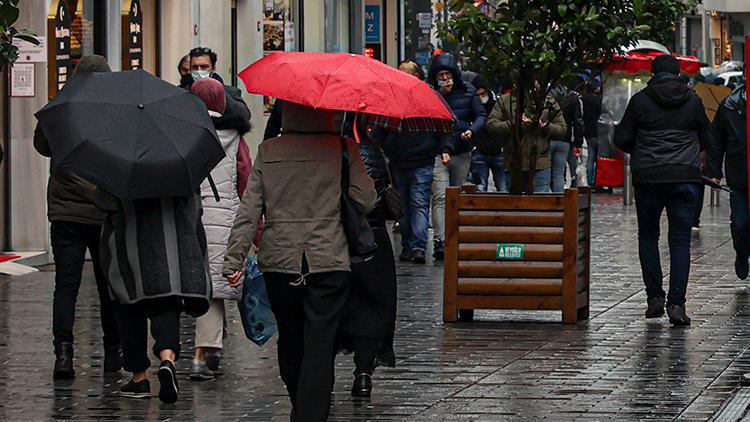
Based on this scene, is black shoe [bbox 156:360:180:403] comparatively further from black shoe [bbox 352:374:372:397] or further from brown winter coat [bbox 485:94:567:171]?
brown winter coat [bbox 485:94:567:171]

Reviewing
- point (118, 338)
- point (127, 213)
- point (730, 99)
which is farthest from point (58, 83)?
point (127, 213)

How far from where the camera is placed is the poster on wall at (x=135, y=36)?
20422 mm

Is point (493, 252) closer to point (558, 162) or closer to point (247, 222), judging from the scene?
point (247, 222)

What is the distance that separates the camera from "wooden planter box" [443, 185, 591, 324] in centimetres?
1293

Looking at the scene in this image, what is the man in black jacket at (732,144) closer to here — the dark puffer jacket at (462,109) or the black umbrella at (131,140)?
the dark puffer jacket at (462,109)

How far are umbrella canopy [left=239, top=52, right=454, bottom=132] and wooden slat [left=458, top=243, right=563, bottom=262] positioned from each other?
437 centimetres

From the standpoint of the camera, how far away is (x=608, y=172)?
3050 cm

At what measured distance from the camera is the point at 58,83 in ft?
60.3

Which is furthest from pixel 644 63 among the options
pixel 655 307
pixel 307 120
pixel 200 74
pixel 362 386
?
pixel 307 120

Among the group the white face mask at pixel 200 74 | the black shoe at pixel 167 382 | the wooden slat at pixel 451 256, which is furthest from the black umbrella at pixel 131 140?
the wooden slat at pixel 451 256

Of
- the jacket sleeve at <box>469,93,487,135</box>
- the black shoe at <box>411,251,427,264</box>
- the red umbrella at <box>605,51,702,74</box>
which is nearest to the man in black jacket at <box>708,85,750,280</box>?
the jacket sleeve at <box>469,93,487,135</box>

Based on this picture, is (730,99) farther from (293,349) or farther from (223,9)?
(223,9)

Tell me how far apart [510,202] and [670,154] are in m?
1.15

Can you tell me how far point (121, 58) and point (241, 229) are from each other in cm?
1219
